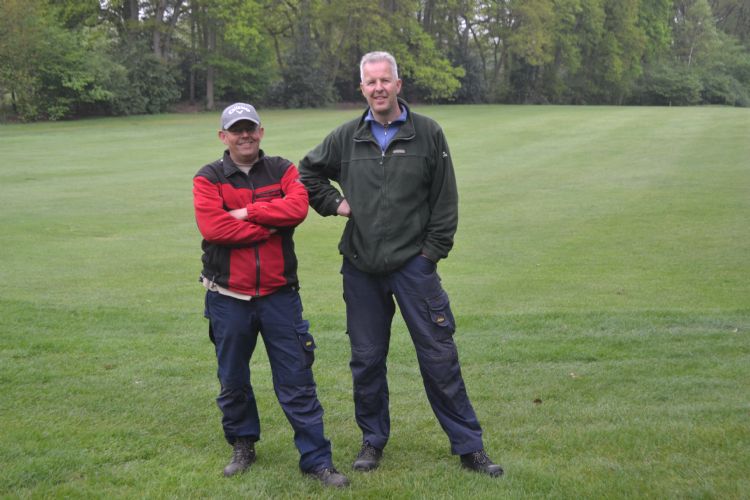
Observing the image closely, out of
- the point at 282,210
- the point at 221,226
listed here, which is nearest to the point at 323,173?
the point at 282,210

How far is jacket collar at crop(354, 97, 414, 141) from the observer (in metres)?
4.46

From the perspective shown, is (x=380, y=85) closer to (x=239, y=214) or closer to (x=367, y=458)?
(x=239, y=214)

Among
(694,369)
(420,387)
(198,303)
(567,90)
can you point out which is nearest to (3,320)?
(198,303)

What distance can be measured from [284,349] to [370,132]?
121 centimetres

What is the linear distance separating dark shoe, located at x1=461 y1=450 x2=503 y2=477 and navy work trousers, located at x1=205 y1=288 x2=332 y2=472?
0.70 meters

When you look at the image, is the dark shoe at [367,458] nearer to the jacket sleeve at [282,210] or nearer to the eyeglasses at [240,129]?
the jacket sleeve at [282,210]

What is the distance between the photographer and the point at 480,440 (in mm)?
4512

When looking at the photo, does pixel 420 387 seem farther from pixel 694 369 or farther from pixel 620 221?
pixel 620 221

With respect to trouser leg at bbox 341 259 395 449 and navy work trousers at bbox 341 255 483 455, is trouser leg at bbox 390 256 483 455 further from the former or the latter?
trouser leg at bbox 341 259 395 449

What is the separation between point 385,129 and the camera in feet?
14.9

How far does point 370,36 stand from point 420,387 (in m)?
54.5

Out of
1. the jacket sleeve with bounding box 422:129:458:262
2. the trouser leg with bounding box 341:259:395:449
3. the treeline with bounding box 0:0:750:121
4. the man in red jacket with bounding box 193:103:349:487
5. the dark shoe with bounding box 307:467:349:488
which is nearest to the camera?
the dark shoe with bounding box 307:467:349:488

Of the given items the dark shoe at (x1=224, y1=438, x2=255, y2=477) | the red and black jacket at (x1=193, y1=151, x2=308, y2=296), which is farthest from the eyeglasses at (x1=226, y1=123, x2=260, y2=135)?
the dark shoe at (x1=224, y1=438, x2=255, y2=477)

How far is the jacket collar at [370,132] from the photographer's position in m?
4.46
